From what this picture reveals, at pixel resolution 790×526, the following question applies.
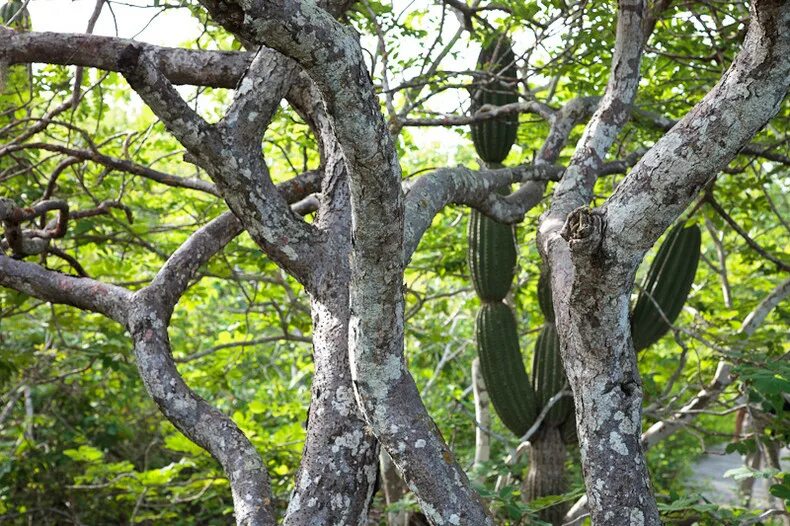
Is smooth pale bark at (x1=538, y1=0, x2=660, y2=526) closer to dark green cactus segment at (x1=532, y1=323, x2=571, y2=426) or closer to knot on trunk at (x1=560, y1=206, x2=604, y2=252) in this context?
knot on trunk at (x1=560, y1=206, x2=604, y2=252)

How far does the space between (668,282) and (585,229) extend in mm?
3444

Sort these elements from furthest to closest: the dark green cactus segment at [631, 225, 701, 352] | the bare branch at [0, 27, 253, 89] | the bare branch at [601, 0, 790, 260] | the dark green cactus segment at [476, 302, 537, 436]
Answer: the dark green cactus segment at [476, 302, 537, 436] → the dark green cactus segment at [631, 225, 701, 352] → the bare branch at [0, 27, 253, 89] → the bare branch at [601, 0, 790, 260]

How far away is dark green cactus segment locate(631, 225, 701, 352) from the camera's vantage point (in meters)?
4.95

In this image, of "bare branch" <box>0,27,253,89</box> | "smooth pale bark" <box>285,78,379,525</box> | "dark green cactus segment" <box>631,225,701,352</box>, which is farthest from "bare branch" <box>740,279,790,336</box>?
"bare branch" <box>0,27,253,89</box>

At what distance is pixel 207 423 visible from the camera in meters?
2.50

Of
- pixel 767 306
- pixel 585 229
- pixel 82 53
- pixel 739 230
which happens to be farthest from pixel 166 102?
pixel 767 306

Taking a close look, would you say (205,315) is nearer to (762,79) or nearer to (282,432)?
(282,432)

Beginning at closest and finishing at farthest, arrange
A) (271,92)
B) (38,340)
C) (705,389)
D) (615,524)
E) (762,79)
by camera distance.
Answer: (762,79)
(615,524)
(271,92)
(705,389)
(38,340)

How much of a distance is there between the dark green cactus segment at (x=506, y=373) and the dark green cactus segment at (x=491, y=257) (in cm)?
14

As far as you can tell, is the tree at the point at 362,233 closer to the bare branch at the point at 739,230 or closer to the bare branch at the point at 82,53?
the bare branch at the point at 82,53

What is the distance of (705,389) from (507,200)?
181cm

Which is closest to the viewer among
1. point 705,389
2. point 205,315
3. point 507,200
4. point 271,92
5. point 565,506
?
point 271,92

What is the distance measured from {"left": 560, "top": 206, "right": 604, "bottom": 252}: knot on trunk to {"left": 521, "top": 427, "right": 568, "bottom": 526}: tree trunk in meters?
3.59

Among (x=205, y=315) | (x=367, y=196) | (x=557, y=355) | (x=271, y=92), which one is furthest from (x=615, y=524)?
(x=205, y=315)
